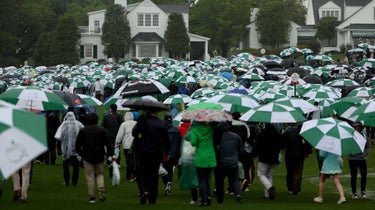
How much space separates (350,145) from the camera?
1680 cm

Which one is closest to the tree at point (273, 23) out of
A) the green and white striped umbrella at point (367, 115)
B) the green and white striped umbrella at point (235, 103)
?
the green and white striped umbrella at point (235, 103)

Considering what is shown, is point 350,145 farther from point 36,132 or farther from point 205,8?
point 205,8

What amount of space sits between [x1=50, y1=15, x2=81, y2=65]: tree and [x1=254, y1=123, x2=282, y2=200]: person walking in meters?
76.1

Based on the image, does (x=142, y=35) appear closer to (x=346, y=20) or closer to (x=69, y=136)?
(x=346, y=20)

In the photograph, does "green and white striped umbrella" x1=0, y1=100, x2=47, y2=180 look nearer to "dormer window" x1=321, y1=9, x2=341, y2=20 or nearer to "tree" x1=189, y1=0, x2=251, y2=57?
"tree" x1=189, y1=0, x2=251, y2=57

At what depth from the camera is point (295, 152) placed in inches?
741

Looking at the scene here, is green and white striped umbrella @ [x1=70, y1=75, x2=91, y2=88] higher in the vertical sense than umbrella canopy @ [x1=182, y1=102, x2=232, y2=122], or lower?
lower

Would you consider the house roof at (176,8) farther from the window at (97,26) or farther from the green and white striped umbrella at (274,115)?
the green and white striped umbrella at (274,115)

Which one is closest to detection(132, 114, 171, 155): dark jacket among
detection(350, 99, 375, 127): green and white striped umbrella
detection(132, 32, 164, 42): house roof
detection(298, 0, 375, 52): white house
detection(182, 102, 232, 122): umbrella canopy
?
detection(182, 102, 232, 122): umbrella canopy

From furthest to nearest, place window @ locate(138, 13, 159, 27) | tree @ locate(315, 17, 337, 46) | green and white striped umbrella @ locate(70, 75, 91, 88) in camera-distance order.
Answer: window @ locate(138, 13, 159, 27) → tree @ locate(315, 17, 337, 46) → green and white striped umbrella @ locate(70, 75, 91, 88)

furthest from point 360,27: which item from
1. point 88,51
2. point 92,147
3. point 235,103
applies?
point 92,147

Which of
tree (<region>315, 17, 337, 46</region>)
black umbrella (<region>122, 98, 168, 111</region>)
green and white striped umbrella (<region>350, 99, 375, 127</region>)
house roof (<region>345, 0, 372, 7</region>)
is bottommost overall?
green and white striped umbrella (<region>350, 99, 375, 127</region>)

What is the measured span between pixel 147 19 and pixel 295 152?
85376 millimetres

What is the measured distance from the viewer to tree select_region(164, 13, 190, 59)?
98.1 meters
